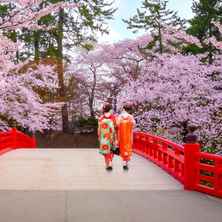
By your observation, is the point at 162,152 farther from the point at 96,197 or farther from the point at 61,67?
the point at 61,67

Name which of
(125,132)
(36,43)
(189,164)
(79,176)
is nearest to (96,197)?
(189,164)

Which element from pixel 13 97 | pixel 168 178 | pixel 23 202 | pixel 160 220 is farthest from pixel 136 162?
pixel 13 97

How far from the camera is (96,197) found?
9.38 meters

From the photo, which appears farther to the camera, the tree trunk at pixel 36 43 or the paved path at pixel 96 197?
the tree trunk at pixel 36 43

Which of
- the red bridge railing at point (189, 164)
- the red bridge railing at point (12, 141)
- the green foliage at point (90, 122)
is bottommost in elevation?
the green foliage at point (90, 122)

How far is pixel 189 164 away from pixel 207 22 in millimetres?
29096

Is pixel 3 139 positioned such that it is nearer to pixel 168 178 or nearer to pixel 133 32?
pixel 168 178

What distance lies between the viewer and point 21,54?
43875 millimetres

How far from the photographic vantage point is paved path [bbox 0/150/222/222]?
7742 mm

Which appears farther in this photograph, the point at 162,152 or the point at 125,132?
the point at 162,152

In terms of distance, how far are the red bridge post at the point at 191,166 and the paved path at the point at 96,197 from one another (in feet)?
0.78

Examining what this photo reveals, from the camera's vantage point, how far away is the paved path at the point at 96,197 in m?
7.74

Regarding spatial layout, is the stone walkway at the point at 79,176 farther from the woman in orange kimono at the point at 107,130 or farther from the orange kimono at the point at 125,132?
the woman in orange kimono at the point at 107,130

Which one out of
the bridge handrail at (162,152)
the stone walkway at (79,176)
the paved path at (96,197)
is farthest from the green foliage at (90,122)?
the paved path at (96,197)
